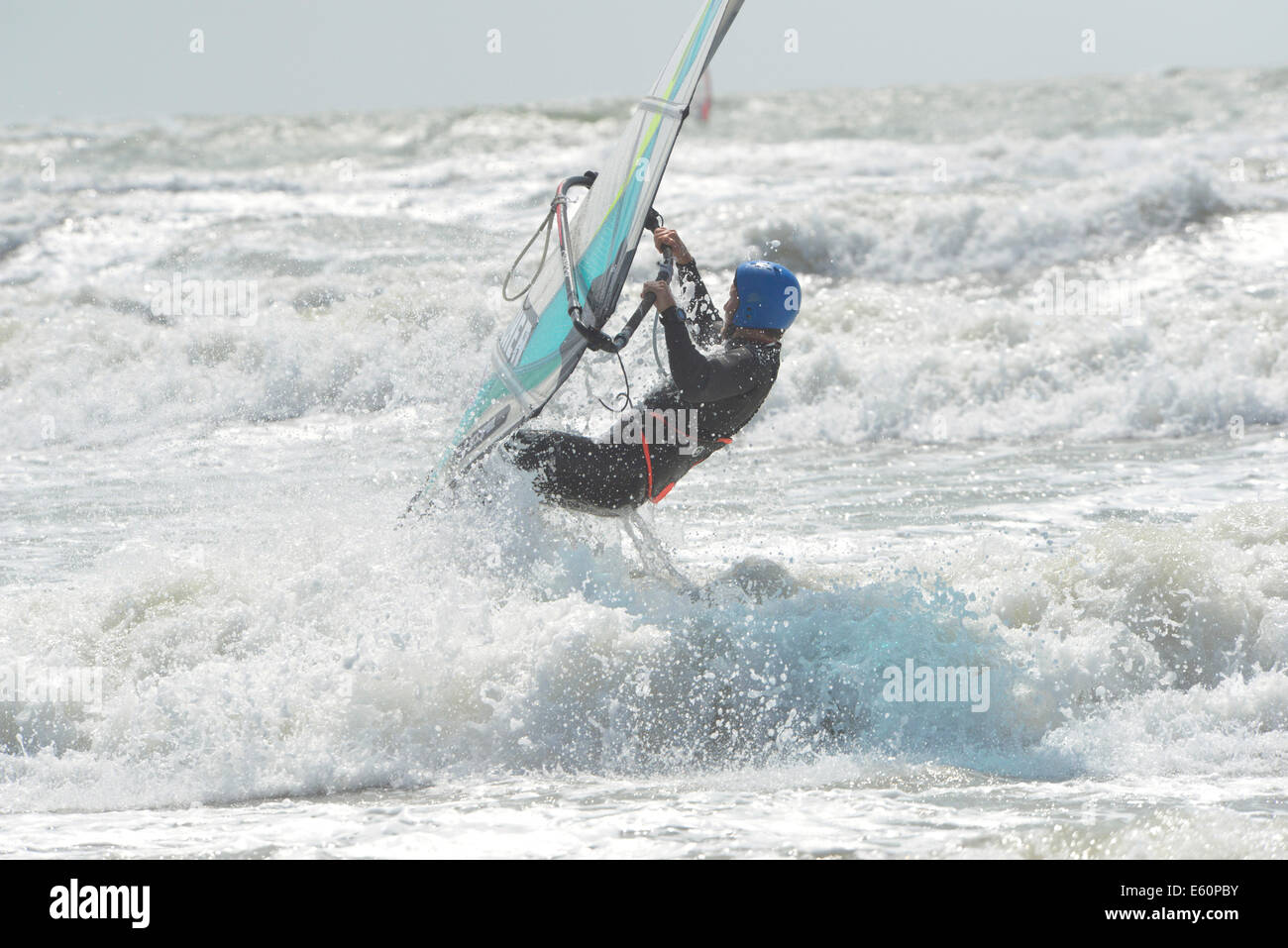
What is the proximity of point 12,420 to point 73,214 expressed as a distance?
791 centimetres

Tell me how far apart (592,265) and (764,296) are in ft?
2.08

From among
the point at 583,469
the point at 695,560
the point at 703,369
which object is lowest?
the point at 695,560

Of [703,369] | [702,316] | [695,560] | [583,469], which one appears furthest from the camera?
[695,560]

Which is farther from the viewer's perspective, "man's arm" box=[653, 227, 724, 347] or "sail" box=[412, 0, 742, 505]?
"man's arm" box=[653, 227, 724, 347]

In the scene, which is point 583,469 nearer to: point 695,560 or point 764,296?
point 764,296

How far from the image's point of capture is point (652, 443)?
476 cm

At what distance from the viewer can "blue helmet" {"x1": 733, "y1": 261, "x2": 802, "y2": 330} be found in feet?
15.4

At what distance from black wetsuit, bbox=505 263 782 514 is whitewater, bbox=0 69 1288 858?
0.18 meters

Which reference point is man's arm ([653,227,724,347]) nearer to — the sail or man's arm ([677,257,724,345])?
man's arm ([677,257,724,345])

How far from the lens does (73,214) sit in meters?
17.4

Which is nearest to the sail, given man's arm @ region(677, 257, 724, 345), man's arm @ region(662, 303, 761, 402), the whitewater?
man's arm @ region(662, 303, 761, 402)

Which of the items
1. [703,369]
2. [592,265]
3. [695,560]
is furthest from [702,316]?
[695,560]

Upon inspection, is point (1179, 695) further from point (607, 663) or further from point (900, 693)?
point (607, 663)

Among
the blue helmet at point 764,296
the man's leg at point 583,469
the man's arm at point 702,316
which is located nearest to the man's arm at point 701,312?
the man's arm at point 702,316
